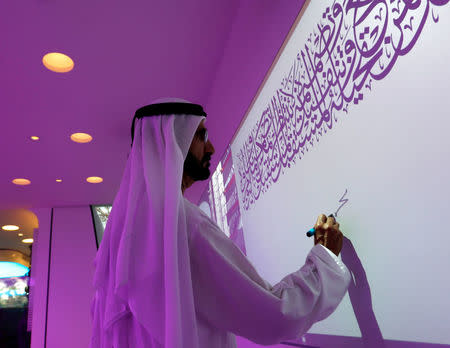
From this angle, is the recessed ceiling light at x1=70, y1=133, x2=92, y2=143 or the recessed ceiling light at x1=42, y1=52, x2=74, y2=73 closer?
the recessed ceiling light at x1=42, y1=52, x2=74, y2=73

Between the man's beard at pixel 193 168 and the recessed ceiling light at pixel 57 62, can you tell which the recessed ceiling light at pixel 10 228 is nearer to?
the recessed ceiling light at pixel 57 62

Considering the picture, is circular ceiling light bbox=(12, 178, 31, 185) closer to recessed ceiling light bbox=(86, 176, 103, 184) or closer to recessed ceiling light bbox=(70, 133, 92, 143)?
recessed ceiling light bbox=(86, 176, 103, 184)

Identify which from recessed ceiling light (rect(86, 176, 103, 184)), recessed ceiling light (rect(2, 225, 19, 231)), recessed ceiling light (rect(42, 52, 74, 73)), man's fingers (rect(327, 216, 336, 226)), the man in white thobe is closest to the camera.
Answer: the man in white thobe

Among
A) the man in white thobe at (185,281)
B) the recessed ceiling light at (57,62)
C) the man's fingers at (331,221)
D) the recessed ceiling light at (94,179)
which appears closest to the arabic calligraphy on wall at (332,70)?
the man's fingers at (331,221)

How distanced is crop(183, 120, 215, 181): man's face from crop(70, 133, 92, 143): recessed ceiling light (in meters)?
3.08

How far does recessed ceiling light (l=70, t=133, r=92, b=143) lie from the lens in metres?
4.22

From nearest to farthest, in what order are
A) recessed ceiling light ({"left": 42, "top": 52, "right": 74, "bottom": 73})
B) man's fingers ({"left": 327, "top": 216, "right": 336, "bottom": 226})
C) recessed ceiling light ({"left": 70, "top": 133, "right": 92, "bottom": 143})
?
man's fingers ({"left": 327, "top": 216, "right": 336, "bottom": 226}) < recessed ceiling light ({"left": 42, "top": 52, "right": 74, "bottom": 73}) < recessed ceiling light ({"left": 70, "top": 133, "right": 92, "bottom": 143})

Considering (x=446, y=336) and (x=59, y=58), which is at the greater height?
(x=59, y=58)

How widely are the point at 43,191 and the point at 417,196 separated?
597 centimetres

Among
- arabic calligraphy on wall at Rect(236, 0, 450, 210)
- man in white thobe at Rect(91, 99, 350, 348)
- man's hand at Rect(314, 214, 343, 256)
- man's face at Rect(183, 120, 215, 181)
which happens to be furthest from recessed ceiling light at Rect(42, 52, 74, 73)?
man's hand at Rect(314, 214, 343, 256)

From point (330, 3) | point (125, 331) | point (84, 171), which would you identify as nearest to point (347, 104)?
point (330, 3)

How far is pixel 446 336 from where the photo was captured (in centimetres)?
91

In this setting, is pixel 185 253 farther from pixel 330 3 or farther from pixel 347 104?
pixel 330 3

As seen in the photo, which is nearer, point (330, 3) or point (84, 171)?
point (330, 3)
